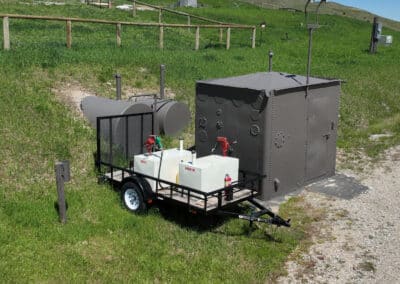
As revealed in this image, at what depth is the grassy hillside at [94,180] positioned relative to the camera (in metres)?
8.07

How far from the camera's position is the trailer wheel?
967 cm

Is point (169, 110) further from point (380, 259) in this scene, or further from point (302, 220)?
point (380, 259)

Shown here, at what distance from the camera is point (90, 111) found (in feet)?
44.7

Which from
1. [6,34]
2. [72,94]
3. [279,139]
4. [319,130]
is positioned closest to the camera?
[279,139]

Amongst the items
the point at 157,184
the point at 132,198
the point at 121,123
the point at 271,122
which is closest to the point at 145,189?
the point at 157,184

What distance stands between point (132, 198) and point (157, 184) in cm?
69

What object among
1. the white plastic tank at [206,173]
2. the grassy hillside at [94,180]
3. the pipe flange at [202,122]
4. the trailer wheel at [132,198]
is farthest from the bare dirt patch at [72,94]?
the white plastic tank at [206,173]

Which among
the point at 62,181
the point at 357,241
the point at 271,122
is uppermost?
the point at 271,122

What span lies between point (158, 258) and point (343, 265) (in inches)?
125

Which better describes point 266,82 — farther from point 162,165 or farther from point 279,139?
point 162,165

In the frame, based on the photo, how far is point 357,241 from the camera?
9.53 meters

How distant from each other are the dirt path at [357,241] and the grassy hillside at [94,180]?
0.46m

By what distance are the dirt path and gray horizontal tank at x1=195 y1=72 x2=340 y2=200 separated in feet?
3.41

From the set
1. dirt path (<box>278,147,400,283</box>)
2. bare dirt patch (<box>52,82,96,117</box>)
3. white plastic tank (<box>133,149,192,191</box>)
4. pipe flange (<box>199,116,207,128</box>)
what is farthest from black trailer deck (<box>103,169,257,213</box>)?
bare dirt patch (<box>52,82,96,117</box>)
